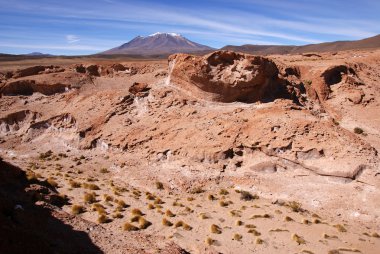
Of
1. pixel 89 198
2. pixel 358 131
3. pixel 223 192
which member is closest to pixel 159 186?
A: pixel 223 192

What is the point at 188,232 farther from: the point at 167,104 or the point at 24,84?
the point at 24,84

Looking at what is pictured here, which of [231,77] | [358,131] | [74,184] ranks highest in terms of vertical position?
[231,77]

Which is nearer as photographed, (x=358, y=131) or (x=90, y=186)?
(x=90, y=186)

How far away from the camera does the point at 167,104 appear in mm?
26422

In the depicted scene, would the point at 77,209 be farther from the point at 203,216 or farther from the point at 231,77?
the point at 231,77

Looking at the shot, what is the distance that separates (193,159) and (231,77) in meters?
6.62

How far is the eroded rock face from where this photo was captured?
25.2 m

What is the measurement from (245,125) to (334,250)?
9570 millimetres

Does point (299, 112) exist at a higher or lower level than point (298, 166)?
higher

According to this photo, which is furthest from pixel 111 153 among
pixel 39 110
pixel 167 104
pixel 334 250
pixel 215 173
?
pixel 334 250

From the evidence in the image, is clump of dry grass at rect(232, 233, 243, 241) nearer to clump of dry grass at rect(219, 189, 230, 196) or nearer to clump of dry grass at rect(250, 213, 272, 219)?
clump of dry grass at rect(250, 213, 272, 219)

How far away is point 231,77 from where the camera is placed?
25.4 meters

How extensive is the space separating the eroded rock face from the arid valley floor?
0.09 metres

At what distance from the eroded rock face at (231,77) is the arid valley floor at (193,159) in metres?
0.09
